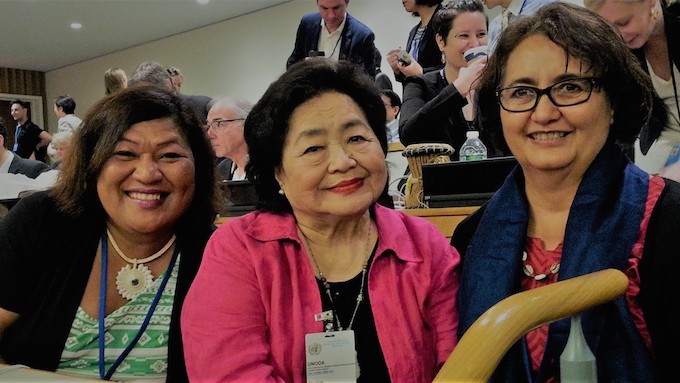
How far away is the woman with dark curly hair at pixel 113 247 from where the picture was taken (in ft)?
4.67

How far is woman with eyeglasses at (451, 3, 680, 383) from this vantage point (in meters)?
1.01

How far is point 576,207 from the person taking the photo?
1113mm

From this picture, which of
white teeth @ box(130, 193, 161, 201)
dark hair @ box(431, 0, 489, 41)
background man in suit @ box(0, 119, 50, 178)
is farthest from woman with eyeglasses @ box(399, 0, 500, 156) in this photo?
background man in suit @ box(0, 119, 50, 178)

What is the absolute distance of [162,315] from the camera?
146 centimetres

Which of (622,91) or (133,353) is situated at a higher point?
(622,91)

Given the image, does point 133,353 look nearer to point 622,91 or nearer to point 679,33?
point 622,91

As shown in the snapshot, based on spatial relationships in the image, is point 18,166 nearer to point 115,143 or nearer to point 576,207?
point 115,143

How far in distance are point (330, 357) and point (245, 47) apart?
7348mm

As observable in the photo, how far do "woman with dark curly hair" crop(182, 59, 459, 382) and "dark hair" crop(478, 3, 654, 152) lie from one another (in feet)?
1.09

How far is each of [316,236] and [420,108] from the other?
141cm

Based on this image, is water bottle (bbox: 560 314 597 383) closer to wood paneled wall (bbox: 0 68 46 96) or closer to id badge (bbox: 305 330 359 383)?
id badge (bbox: 305 330 359 383)

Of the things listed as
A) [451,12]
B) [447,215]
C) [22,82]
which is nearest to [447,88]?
[451,12]

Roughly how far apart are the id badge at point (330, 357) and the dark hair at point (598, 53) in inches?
24.3

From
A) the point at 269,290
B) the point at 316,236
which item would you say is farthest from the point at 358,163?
the point at 269,290
